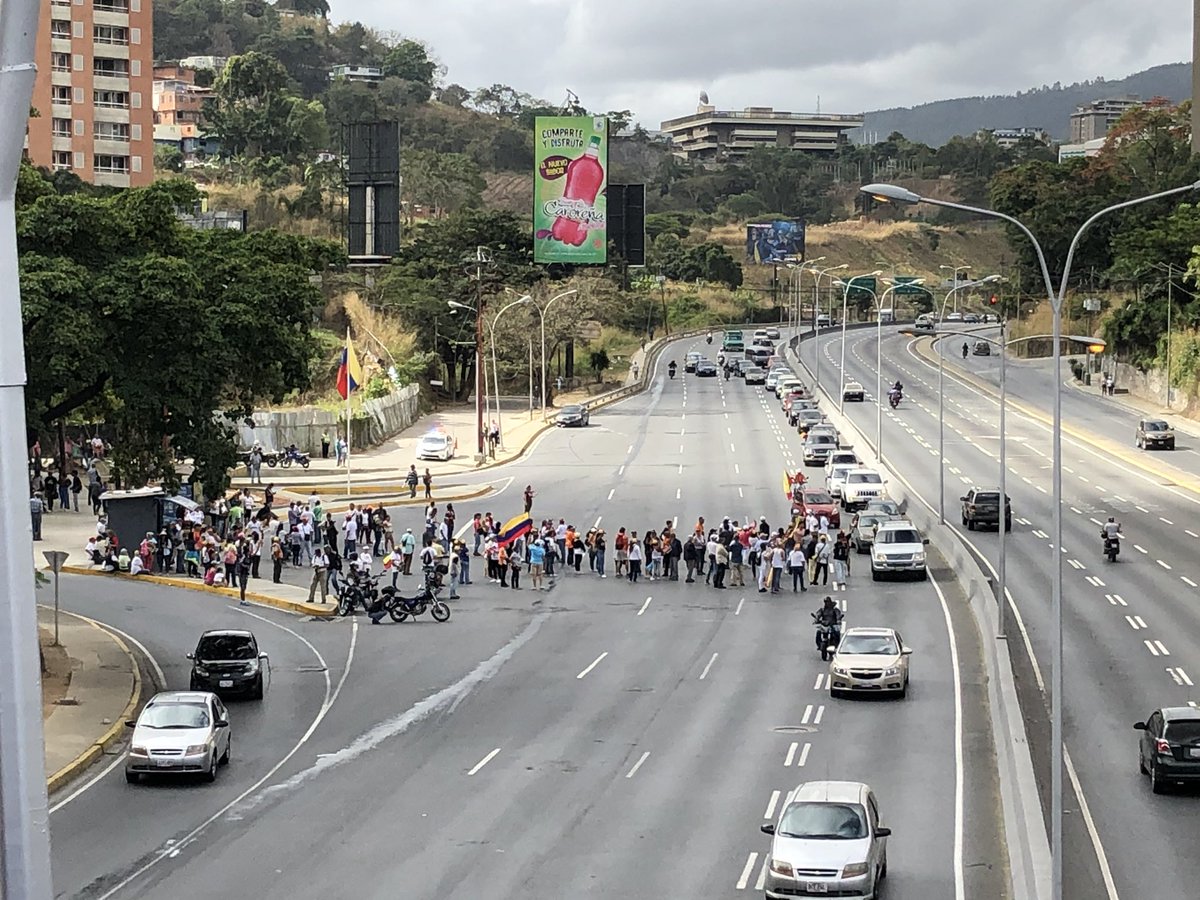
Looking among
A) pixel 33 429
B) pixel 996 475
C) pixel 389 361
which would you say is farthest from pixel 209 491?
pixel 389 361

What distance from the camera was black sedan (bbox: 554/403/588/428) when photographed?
9062 centimetres

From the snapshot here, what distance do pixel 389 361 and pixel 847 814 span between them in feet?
273

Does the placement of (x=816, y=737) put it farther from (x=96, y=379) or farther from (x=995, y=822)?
(x=96, y=379)

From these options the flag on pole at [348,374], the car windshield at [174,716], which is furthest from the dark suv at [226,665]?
the flag on pole at [348,374]

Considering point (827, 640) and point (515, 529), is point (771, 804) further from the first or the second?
point (515, 529)

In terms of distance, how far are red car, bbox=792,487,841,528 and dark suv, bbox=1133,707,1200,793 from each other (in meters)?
25.4

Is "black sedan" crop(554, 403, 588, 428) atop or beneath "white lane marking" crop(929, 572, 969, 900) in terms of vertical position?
atop

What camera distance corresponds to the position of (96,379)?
107ft

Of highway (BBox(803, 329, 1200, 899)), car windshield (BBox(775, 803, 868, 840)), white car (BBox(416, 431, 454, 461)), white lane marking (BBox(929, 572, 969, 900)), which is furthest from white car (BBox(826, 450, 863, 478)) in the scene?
car windshield (BBox(775, 803, 868, 840))

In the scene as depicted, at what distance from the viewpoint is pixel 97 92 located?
365ft

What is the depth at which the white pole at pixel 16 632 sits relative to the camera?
6.58 m

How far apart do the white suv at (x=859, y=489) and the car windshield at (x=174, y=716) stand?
37.5m

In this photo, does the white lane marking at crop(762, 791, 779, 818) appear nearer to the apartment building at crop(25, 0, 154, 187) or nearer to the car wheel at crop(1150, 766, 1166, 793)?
the car wheel at crop(1150, 766, 1166, 793)

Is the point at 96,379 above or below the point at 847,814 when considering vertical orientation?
above
